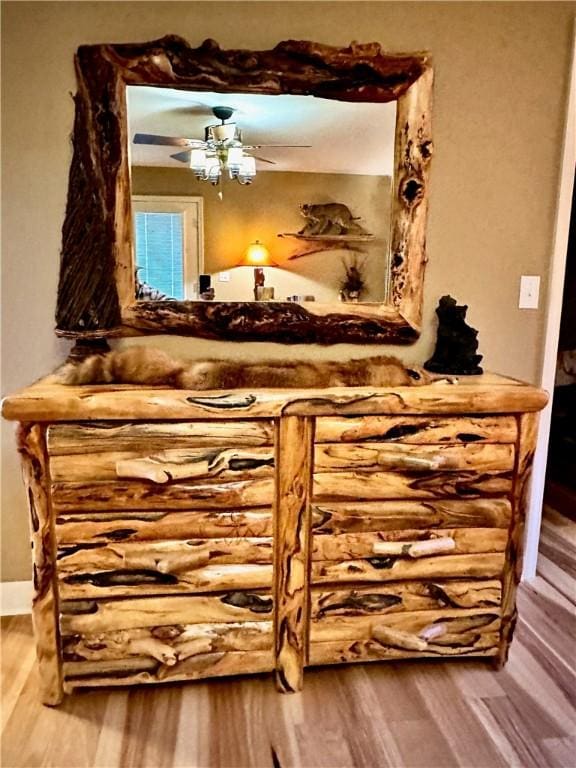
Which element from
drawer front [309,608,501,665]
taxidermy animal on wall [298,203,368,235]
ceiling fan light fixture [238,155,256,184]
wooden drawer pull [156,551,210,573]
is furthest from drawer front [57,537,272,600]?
ceiling fan light fixture [238,155,256,184]

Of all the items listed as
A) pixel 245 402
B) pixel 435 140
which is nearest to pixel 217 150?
pixel 435 140

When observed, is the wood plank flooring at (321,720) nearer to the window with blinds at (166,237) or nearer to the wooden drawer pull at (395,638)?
the wooden drawer pull at (395,638)

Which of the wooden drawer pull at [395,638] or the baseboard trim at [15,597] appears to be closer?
the wooden drawer pull at [395,638]

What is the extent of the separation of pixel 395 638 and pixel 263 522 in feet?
1.73

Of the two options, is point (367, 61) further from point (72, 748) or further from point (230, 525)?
point (72, 748)

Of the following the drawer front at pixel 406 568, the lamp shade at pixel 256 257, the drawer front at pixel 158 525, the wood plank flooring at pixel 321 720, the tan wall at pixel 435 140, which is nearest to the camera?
the wood plank flooring at pixel 321 720

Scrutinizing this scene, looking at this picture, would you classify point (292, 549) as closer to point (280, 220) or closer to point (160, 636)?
point (160, 636)

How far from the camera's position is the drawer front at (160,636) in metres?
1.51

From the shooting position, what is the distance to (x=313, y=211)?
6.07ft

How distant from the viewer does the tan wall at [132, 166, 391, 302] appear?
1.79m

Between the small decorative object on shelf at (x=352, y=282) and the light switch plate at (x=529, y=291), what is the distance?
1.94 feet

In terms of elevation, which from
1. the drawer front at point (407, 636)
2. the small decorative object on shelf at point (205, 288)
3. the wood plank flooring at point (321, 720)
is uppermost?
the small decorative object on shelf at point (205, 288)

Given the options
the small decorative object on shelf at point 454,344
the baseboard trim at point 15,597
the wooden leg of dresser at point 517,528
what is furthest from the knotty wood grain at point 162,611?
the small decorative object on shelf at point 454,344

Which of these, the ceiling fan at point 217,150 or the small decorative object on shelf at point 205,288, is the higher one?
the ceiling fan at point 217,150
